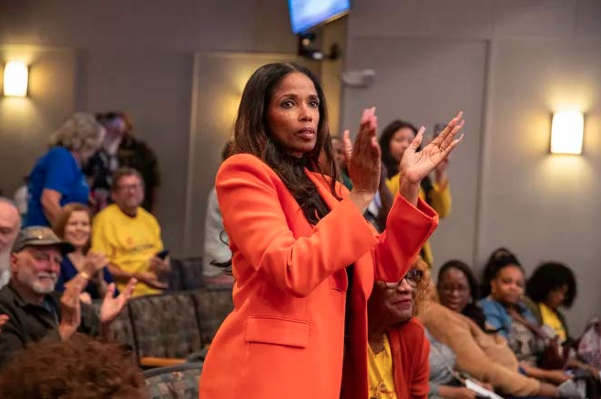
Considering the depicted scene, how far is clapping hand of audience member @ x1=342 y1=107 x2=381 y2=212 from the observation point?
2.07m

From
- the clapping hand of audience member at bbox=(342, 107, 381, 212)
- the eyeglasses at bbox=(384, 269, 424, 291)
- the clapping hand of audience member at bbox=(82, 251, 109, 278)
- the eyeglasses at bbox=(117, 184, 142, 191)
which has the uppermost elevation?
the clapping hand of audience member at bbox=(342, 107, 381, 212)

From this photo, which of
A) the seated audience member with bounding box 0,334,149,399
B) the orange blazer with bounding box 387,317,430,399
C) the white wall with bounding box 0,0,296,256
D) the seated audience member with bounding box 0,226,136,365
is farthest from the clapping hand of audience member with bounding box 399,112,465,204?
the white wall with bounding box 0,0,296,256

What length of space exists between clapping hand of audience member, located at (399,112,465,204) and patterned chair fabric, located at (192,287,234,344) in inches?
113

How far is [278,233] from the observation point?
2020 millimetres

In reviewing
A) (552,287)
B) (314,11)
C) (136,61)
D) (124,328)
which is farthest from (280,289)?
(136,61)

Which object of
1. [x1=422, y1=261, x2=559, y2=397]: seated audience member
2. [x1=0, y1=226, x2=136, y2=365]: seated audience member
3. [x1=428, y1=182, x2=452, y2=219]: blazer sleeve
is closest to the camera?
[x1=0, y1=226, x2=136, y2=365]: seated audience member

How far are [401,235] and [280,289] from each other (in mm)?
342

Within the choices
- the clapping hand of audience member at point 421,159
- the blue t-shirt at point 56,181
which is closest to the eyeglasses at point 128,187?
the blue t-shirt at point 56,181

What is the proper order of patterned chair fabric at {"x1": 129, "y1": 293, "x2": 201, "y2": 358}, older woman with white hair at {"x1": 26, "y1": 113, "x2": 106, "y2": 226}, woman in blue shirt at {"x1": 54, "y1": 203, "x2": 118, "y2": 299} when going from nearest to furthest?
patterned chair fabric at {"x1": 129, "y1": 293, "x2": 201, "y2": 358}, woman in blue shirt at {"x1": 54, "y1": 203, "x2": 118, "y2": 299}, older woman with white hair at {"x1": 26, "y1": 113, "x2": 106, "y2": 226}

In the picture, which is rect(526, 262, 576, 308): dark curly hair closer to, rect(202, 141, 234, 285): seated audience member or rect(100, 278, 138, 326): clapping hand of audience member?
rect(202, 141, 234, 285): seated audience member

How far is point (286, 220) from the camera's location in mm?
2123

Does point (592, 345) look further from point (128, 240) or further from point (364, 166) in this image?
point (364, 166)

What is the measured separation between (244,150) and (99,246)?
3.88 metres

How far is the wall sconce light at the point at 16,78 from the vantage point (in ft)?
30.7
